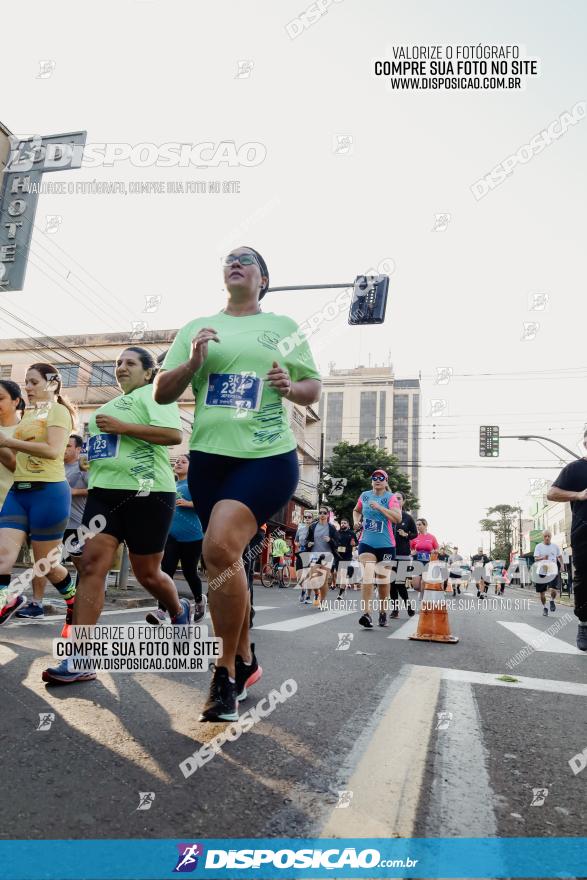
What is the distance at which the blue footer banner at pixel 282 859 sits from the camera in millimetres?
1306

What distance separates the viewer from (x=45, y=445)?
3.87 meters

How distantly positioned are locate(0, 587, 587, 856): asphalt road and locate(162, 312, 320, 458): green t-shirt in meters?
1.18

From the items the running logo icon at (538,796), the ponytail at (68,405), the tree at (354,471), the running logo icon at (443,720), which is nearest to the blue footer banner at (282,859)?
the running logo icon at (538,796)

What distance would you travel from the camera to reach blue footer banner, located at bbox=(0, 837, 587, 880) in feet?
4.28

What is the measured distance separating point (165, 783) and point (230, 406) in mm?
1483

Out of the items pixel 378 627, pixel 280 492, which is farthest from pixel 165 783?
pixel 378 627

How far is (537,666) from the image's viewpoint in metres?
4.65

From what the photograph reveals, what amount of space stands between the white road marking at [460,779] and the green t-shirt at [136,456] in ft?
6.52

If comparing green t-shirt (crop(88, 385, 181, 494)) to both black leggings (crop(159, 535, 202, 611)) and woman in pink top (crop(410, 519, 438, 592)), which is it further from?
woman in pink top (crop(410, 519, 438, 592))

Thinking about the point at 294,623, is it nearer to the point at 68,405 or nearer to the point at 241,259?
the point at 68,405

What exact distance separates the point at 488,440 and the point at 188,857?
80.6ft

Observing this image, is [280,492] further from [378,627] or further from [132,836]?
[378,627]

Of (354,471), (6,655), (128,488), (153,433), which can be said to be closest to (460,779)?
(128,488)

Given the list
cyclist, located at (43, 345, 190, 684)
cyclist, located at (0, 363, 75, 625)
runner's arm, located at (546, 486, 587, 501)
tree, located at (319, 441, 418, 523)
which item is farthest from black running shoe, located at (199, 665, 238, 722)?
tree, located at (319, 441, 418, 523)
